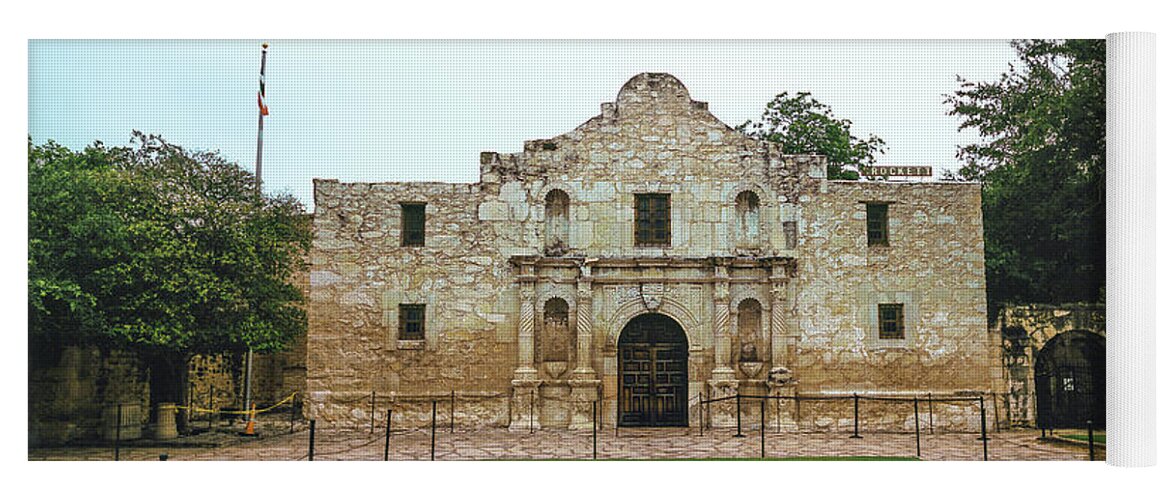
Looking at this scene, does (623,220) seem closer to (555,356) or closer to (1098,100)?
(555,356)

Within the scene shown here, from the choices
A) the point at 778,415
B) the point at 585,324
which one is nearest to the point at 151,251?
Result: the point at 585,324

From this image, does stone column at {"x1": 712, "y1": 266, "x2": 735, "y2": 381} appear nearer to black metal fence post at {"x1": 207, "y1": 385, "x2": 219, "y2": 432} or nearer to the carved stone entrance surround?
the carved stone entrance surround

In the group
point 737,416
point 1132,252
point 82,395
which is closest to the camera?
point 1132,252

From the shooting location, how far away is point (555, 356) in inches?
688

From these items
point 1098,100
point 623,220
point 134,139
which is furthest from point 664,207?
point 134,139

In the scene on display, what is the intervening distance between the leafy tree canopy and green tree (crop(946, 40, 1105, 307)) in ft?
36.8

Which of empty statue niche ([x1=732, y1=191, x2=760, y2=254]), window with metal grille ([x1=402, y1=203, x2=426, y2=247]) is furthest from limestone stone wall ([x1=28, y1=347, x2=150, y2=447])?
empty statue niche ([x1=732, y1=191, x2=760, y2=254])

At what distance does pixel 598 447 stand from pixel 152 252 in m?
7.19

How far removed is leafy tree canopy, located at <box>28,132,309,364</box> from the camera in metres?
14.8

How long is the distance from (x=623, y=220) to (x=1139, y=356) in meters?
7.90

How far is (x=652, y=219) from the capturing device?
17688mm

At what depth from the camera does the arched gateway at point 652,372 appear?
1723 centimetres

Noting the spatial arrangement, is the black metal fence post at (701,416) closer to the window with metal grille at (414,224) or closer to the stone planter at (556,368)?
the stone planter at (556,368)

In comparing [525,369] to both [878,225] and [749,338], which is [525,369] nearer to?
[749,338]
